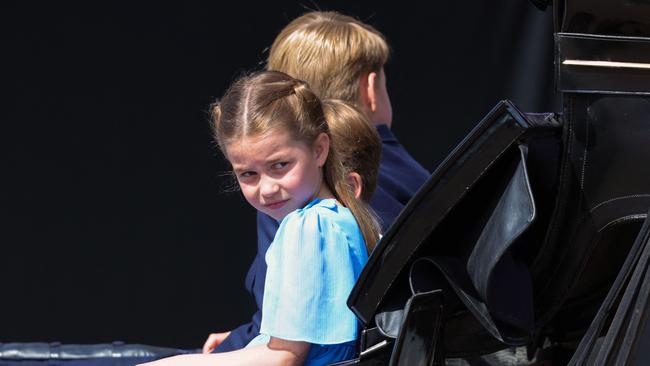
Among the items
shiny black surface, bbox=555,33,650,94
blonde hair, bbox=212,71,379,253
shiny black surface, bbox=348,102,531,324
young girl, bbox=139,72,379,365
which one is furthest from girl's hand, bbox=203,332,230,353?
shiny black surface, bbox=555,33,650,94

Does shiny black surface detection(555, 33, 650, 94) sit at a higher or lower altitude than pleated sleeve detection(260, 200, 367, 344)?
higher

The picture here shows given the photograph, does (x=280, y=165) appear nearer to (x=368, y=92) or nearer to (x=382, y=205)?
(x=382, y=205)

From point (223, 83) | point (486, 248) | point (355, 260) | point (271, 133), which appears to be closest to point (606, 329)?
point (486, 248)

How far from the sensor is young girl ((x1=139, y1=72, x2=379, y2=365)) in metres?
1.66

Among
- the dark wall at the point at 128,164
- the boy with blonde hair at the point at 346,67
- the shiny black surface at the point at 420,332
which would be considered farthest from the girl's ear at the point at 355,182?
the dark wall at the point at 128,164

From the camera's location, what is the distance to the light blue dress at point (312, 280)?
1651mm

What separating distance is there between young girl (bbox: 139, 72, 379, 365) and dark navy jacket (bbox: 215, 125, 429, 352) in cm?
28

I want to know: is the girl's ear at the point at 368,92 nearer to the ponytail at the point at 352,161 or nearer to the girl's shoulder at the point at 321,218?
the ponytail at the point at 352,161

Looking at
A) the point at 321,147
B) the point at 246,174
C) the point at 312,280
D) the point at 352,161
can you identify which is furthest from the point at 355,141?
the point at 312,280

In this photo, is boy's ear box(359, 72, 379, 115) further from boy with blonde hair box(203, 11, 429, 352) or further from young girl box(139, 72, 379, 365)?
young girl box(139, 72, 379, 365)

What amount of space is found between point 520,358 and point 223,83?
2158 mm

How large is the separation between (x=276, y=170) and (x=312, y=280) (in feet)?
0.68

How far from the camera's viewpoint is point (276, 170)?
1751 mm

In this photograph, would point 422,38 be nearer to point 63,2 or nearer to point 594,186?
point 63,2
